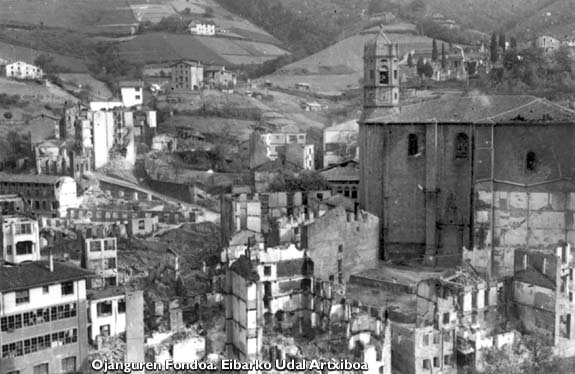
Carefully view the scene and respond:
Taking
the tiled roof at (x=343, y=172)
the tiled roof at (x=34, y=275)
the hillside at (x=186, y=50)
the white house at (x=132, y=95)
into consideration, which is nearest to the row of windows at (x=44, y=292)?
the tiled roof at (x=34, y=275)

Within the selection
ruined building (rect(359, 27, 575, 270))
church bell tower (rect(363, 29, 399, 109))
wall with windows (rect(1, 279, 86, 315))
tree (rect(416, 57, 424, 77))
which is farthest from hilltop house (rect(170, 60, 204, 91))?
wall with windows (rect(1, 279, 86, 315))

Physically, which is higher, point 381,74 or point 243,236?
point 381,74

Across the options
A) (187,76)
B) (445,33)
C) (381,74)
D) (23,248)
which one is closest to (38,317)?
(23,248)

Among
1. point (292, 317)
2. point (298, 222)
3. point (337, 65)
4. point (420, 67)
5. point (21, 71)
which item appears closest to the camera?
point (292, 317)

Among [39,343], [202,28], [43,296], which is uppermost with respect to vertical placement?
[202,28]

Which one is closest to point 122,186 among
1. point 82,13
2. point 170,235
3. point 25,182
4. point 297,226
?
point 25,182

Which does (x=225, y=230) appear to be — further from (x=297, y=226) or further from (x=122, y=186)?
(x=122, y=186)

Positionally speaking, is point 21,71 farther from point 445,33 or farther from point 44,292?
point 44,292
